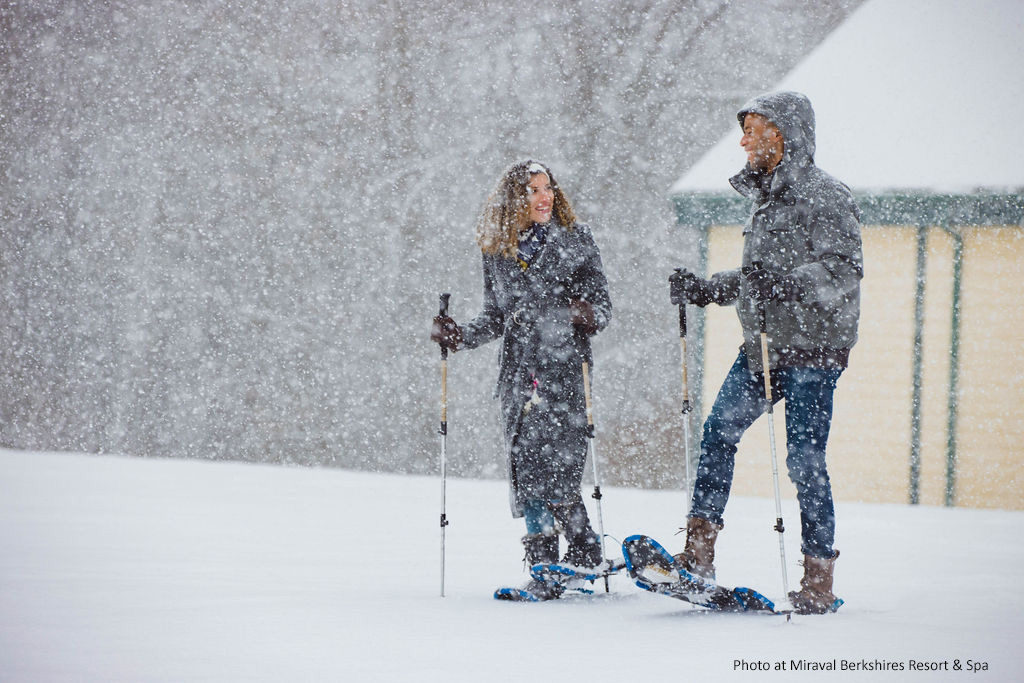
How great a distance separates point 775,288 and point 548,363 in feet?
3.43

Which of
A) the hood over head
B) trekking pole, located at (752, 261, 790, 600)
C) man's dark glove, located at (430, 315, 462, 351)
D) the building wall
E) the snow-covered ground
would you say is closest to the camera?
the snow-covered ground

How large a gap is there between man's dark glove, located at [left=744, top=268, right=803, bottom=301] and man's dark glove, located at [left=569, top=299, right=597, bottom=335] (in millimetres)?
717

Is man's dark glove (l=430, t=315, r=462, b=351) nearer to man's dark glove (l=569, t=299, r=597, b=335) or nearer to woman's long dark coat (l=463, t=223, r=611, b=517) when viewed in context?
woman's long dark coat (l=463, t=223, r=611, b=517)

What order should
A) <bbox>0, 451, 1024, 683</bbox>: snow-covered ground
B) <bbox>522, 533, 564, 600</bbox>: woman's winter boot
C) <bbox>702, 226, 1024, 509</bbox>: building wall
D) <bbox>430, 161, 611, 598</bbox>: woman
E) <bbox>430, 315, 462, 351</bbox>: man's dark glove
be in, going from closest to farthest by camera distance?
<bbox>0, 451, 1024, 683</bbox>: snow-covered ground, <bbox>522, 533, 564, 600</bbox>: woman's winter boot, <bbox>430, 161, 611, 598</bbox>: woman, <bbox>430, 315, 462, 351</bbox>: man's dark glove, <bbox>702, 226, 1024, 509</bbox>: building wall

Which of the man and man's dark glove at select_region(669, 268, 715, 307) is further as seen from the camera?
man's dark glove at select_region(669, 268, 715, 307)

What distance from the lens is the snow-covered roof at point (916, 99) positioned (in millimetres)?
9664

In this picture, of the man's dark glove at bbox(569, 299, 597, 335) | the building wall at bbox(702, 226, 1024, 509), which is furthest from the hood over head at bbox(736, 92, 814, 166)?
the building wall at bbox(702, 226, 1024, 509)

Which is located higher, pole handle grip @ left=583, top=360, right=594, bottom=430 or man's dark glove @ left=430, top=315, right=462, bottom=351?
man's dark glove @ left=430, top=315, right=462, bottom=351

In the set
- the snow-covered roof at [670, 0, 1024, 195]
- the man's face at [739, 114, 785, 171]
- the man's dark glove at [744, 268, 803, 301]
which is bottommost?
the man's dark glove at [744, 268, 803, 301]

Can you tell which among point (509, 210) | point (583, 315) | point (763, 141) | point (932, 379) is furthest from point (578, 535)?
point (932, 379)

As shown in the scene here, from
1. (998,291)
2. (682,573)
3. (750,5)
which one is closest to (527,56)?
(750,5)

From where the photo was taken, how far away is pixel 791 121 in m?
4.48

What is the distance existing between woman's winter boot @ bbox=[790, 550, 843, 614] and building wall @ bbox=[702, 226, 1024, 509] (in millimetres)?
5854

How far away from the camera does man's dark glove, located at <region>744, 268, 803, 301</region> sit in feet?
Answer: 14.1
